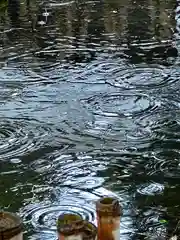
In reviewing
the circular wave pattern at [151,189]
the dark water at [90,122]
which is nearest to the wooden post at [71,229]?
the dark water at [90,122]

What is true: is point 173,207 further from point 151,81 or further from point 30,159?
point 151,81

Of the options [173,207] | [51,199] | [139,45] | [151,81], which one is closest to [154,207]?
[173,207]

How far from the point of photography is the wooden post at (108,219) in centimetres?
351

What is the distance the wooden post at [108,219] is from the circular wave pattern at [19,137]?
8.30 feet

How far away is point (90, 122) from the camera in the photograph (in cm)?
688

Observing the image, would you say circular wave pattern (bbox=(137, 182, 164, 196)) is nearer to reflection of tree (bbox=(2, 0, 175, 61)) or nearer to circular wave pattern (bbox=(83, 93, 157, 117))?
circular wave pattern (bbox=(83, 93, 157, 117))

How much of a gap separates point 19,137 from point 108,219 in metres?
3.06

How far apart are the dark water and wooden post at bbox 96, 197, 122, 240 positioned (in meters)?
1.01

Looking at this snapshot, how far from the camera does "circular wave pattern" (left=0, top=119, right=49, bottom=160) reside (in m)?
6.10

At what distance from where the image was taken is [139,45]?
10.2 m

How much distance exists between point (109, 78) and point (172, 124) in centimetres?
192

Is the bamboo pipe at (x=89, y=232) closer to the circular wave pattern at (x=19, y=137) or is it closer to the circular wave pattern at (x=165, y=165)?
the circular wave pattern at (x=165, y=165)

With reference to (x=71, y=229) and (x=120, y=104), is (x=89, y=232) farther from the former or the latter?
(x=120, y=104)

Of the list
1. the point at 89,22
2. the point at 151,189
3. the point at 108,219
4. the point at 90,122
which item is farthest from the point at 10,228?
the point at 89,22
